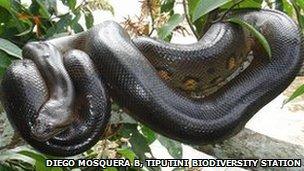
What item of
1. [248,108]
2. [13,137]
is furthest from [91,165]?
[248,108]

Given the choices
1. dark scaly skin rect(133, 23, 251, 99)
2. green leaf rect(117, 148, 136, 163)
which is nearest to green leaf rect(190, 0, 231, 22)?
dark scaly skin rect(133, 23, 251, 99)

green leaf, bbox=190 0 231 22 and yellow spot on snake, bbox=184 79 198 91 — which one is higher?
green leaf, bbox=190 0 231 22

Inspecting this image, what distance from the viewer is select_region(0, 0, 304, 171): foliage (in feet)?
8.75

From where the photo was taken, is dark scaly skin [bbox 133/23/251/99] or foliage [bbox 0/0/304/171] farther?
foliage [bbox 0/0/304/171]

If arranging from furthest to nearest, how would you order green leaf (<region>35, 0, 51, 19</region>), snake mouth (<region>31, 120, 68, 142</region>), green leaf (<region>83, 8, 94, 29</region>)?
green leaf (<region>83, 8, 94, 29</region>)
green leaf (<region>35, 0, 51, 19</region>)
snake mouth (<region>31, 120, 68, 142</region>)

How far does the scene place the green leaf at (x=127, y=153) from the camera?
286cm

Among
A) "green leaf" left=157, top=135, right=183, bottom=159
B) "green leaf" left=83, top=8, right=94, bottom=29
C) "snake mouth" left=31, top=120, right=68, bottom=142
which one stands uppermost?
"snake mouth" left=31, top=120, right=68, bottom=142

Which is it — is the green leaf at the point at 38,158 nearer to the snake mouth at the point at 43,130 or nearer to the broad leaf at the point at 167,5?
the snake mouth at the point at 43,130

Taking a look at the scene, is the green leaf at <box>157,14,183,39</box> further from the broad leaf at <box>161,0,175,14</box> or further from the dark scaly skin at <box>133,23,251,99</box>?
the broad leaf at <box>161,0,175,14</box>

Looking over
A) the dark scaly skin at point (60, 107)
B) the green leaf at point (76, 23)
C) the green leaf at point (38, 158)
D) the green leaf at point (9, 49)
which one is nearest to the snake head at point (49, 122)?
the dark scaly skin at point (60, 107)

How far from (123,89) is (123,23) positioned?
0.56 m

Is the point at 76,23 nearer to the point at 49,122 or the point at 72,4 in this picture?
the point at 72,4

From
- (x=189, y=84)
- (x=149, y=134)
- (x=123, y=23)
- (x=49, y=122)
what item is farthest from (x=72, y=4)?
(x=49, y=122)

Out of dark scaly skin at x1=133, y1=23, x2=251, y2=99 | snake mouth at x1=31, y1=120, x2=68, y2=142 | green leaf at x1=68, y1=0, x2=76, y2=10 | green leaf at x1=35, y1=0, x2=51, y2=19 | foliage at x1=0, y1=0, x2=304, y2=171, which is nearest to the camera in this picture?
snake mouth at x1=31, y1=120, x2=68, y2=142
